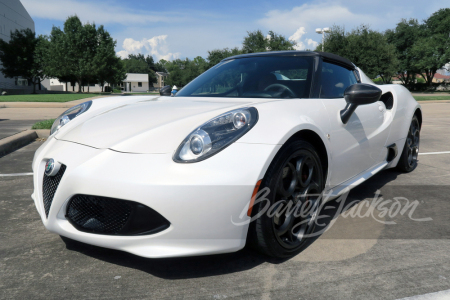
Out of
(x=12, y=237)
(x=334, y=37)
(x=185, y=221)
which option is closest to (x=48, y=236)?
(x=12, y=237)

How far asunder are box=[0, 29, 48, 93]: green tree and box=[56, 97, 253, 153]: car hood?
47.0 m

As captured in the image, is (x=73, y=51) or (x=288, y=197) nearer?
(x=288, y=197)

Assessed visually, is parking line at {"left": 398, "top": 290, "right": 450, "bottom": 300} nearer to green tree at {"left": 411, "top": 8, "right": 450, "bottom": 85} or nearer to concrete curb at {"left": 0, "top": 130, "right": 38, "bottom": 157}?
concrete curb at {"left": 0, "top": 130, "right": 38, "bottom": 157}

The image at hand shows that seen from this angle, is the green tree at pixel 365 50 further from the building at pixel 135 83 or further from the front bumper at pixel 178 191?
the building at pixel 135 83

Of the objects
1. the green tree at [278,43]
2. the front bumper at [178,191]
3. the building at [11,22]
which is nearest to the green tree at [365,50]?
the green tree at [278,43]

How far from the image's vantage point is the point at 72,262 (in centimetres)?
220

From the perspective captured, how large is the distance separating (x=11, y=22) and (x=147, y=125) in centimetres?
5389

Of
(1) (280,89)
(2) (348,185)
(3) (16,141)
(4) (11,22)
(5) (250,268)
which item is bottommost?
(3) (16,141)

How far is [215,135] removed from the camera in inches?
77.3

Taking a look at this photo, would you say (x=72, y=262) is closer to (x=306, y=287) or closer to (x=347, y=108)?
(x=306, y=287)

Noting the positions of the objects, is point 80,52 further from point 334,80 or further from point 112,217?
point 112,217

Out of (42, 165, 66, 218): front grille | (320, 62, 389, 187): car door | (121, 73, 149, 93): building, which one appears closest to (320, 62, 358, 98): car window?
(320, 62, 389, 187): car door

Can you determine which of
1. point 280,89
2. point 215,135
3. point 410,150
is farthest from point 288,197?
point 410,150

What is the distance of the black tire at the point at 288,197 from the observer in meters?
1.99
